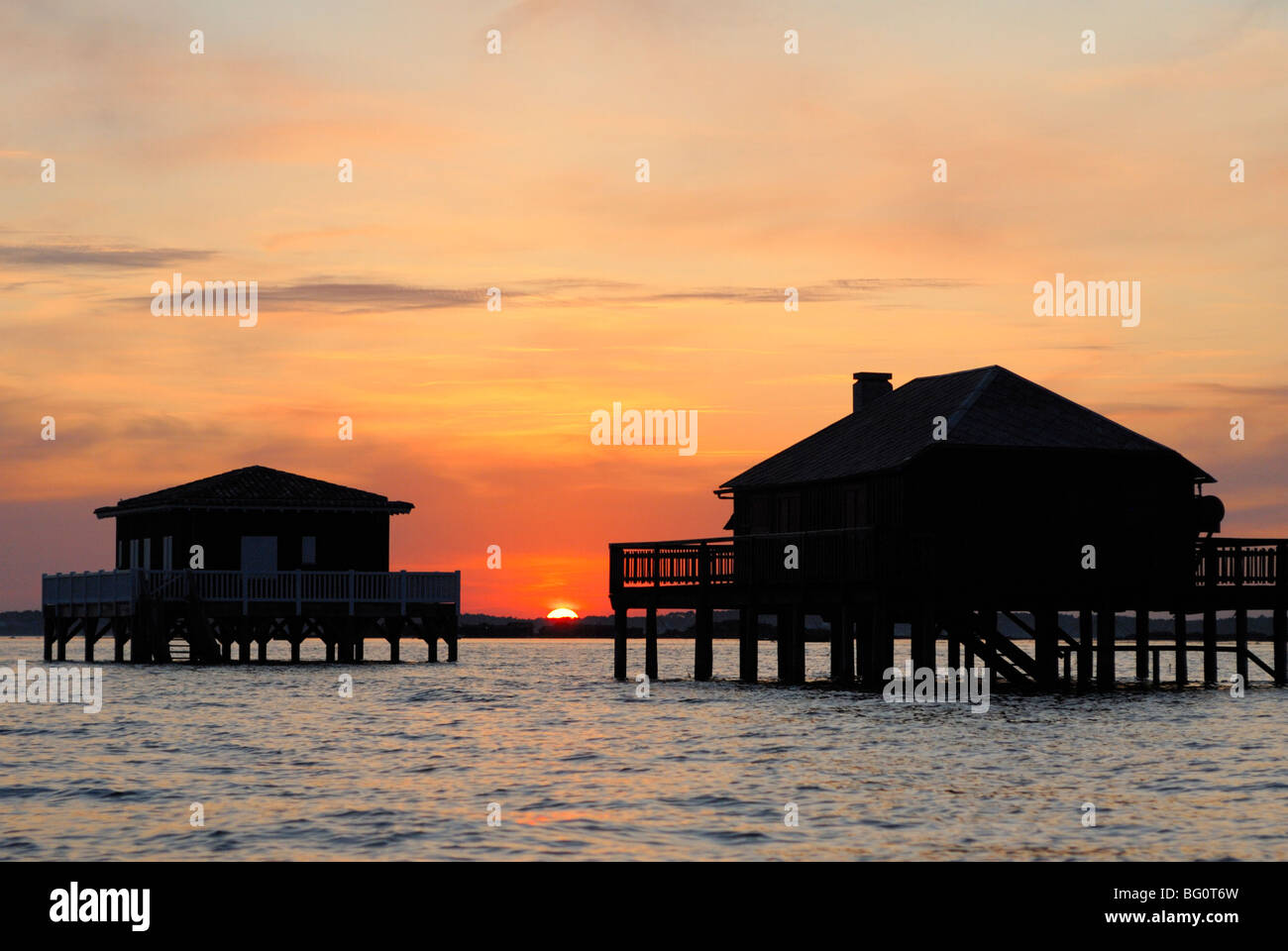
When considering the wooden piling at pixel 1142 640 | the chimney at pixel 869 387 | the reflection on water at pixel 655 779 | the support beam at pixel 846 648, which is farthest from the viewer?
the chimney at pixel 869 387

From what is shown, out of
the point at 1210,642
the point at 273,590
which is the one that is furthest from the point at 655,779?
the point at 273,590

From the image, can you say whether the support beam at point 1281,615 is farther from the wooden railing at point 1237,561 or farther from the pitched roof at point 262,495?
the pitched roof at point 262,495

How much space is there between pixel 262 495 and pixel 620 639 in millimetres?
13769

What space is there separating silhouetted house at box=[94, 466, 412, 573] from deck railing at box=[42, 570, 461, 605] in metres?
1.27

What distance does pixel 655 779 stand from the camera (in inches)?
979

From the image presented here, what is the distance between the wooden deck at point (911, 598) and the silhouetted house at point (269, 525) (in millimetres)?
12816

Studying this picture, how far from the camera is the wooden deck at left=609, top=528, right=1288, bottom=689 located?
129 ft

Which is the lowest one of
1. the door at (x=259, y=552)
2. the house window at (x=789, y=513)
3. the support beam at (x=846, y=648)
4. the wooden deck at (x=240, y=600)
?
the support beam at (x=846, y=648)

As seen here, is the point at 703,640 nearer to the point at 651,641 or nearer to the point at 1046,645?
the point at 651,641

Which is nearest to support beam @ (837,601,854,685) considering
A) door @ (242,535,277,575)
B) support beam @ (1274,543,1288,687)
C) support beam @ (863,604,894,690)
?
support beam @ (863,604,894,690)

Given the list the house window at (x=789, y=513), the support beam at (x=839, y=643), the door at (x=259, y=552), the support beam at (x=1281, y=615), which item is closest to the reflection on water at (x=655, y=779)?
the support beam at (x=1281, y=615)

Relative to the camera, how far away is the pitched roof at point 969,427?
1622 inches
